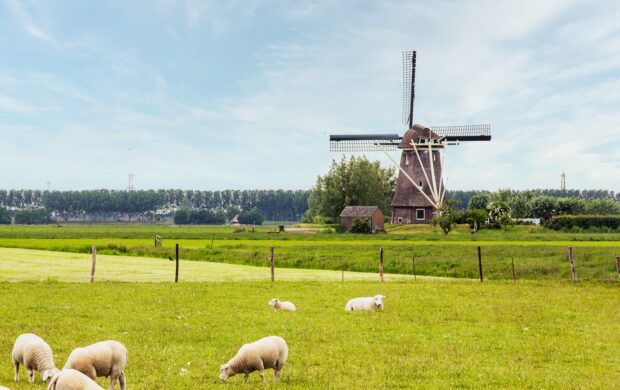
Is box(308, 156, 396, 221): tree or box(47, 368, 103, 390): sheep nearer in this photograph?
box(47, 368, 103, 390): sheep

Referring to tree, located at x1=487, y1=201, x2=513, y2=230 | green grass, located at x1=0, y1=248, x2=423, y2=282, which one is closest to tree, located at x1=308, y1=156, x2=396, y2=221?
tree, located at x1=487, y1=201, x2=513, y2=230

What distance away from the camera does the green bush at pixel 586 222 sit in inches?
3792

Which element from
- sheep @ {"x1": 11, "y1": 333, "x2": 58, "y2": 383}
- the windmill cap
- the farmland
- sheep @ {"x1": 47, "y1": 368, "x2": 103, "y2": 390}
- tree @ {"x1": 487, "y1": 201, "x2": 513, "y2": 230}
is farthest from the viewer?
the windmill cap

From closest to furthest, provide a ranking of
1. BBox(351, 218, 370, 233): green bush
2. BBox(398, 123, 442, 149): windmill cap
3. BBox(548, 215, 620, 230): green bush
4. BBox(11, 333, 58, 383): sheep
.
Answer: BBox(11, 333, 58, 383): sheep < BBox(548, 215, 620, 230): green bush < BBox(351, 218, 370, 233): green bush < BBox(398, 123, 442, 149): windmill cap

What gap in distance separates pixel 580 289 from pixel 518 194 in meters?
121

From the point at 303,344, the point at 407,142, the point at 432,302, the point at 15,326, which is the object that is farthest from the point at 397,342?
the point at 407,142

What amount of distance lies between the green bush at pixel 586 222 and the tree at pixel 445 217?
1651 centimetres

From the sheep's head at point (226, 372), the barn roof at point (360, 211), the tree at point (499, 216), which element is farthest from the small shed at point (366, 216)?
the sheep's head at point (226, 372)

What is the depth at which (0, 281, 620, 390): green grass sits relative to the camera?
13414 millimetres

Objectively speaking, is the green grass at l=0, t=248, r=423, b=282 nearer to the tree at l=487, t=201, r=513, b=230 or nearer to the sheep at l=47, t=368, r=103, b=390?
the sheep at l=47, t=368, r=103, b=390

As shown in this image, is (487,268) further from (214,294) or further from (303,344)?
(303,344)

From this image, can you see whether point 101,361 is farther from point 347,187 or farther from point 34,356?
point 347,187

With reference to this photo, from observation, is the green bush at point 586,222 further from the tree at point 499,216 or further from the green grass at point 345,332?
the green grass at point 345,332

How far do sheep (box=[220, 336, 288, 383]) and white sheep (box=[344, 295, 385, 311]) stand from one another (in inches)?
→ 419
